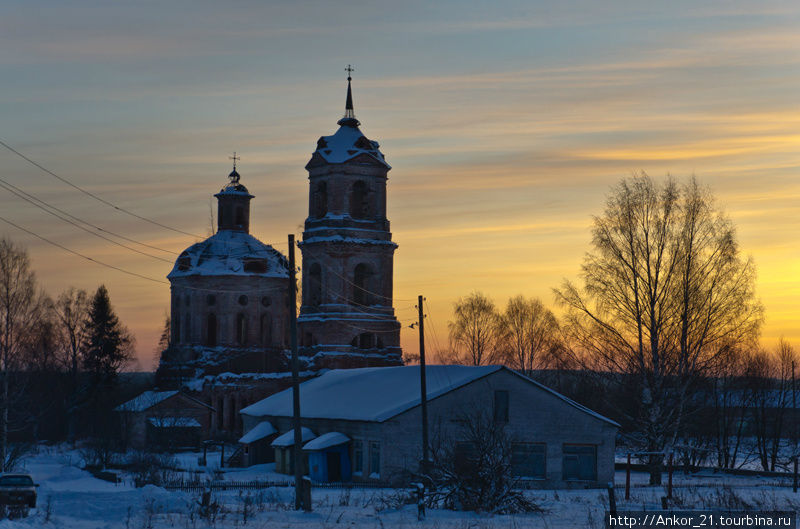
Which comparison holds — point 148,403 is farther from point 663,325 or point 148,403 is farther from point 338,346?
point 663,325

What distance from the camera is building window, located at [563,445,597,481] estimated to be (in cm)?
4153

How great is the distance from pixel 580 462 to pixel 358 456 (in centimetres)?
841

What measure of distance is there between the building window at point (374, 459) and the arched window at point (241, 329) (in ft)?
123

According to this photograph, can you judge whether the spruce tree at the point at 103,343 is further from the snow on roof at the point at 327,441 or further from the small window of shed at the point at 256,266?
the snow on roof at the point at 327,441

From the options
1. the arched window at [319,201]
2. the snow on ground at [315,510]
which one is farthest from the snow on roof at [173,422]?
the snow on ground at [315,510]

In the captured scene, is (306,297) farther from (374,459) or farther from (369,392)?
(374,459)

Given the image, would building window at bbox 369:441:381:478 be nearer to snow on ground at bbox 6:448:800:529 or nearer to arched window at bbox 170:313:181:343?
snow on ground at bbox 6:448:800:529

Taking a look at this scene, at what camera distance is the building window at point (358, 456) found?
41281mm

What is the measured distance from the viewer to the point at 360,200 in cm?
7044

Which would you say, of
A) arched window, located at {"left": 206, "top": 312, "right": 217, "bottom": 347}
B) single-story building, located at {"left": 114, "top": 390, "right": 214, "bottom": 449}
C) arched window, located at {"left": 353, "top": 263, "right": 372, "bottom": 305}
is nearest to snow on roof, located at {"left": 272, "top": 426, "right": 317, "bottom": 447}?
single-story building, located at {"left": 114, "top": 390, "right": 214, "bottom": 449}

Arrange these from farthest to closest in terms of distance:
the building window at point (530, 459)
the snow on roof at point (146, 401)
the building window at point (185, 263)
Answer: the building window at point (185, 263) → the snow on roof at point (146, 401) → the building window at point (530, 459)

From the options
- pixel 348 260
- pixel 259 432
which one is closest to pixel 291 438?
pixel 259 432

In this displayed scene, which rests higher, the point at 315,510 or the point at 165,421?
the point at 165,421

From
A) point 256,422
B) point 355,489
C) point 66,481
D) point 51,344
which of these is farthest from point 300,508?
point 51,344
